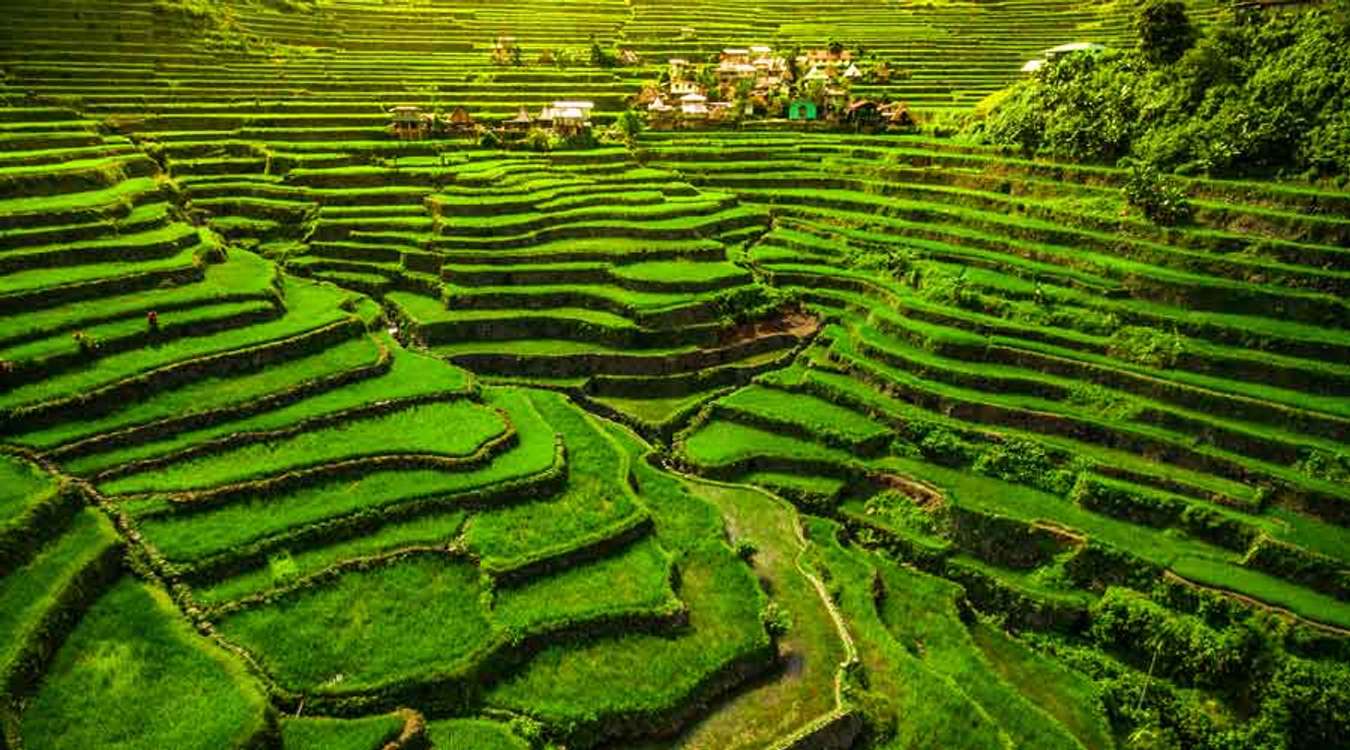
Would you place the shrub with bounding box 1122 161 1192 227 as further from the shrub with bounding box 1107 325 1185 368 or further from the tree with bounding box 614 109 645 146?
the tree with bounding box 614 109 645 146

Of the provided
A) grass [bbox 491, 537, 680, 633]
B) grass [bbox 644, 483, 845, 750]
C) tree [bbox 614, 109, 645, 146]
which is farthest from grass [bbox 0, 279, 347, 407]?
tree [bbox 614, 109, 645, 146]

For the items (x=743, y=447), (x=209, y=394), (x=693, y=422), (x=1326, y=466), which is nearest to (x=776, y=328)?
(x=693, y=422)

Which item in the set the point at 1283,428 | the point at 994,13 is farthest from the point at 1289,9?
the point at 994,13

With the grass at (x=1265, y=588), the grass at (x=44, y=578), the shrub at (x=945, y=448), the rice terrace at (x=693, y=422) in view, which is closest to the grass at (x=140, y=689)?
the rice terrace at (x=693, y=422)

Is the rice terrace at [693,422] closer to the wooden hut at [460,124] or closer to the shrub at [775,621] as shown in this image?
the wooden hut at [460,124]

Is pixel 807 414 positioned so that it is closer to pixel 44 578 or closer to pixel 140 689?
pixel 140 689

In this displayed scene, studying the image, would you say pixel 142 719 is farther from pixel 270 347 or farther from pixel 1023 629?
pixel 1023 629

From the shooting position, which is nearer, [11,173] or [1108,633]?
[1108,633]
